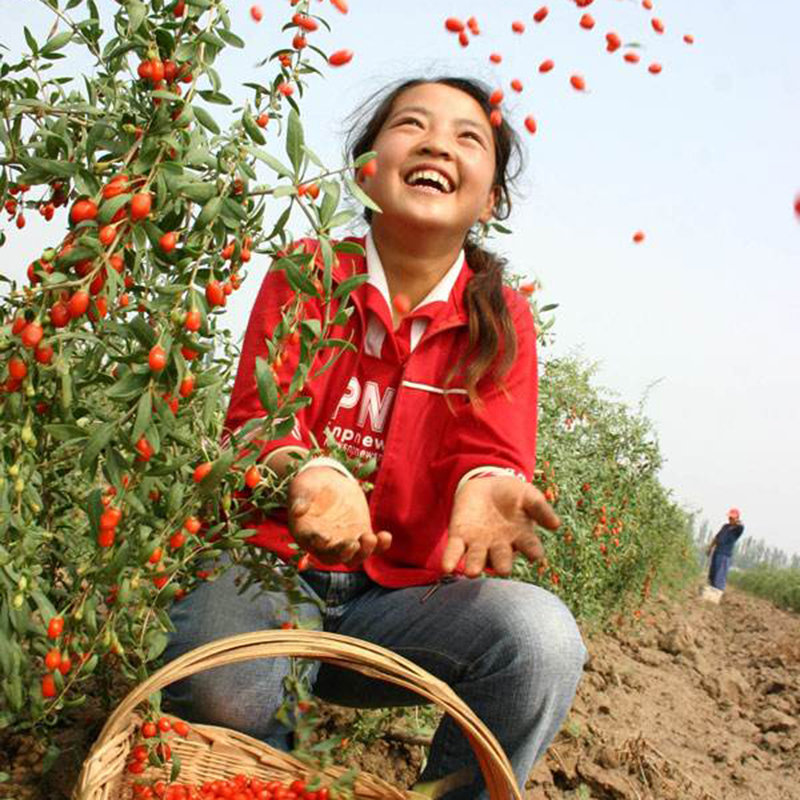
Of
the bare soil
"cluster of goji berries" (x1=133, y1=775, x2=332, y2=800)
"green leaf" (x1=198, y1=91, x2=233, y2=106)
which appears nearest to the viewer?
"green leaf" (x1=198, y1=91, x2=233, y2=106)

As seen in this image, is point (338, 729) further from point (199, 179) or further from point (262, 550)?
point (199, 179)

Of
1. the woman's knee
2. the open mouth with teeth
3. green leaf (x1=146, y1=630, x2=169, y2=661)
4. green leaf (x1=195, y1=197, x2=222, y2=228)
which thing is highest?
the open mouth with teeth

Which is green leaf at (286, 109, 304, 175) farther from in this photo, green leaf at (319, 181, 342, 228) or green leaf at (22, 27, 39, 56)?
green leaf at (22, 27, 39, 56)

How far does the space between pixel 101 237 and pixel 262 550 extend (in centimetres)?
72

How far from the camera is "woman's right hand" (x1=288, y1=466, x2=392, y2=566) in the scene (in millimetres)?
1507

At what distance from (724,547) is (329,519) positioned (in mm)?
12412

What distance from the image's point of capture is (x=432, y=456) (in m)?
2.03

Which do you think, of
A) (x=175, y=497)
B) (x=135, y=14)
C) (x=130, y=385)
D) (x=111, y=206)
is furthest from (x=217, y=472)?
(x=135, y=14)

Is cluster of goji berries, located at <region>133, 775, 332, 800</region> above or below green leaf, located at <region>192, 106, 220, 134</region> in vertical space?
below

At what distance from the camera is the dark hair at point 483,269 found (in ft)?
6.57

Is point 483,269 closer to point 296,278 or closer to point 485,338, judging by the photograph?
point 485,338

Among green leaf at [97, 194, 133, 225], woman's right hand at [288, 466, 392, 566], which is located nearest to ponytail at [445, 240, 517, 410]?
woman's right hand at [288, 466, 392, 566]

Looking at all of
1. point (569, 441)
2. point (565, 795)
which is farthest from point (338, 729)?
point (569, 441)

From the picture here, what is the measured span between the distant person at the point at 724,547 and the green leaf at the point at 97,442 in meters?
12.8
